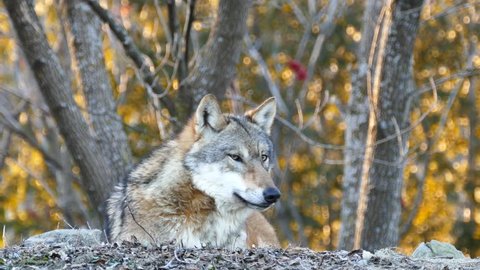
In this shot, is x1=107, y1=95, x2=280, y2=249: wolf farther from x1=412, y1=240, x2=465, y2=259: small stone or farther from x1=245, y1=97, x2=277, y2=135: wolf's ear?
x1=412, y1=240, x2=465, y2=259: small stone

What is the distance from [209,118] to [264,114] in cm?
92

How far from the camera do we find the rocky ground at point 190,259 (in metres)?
8.23

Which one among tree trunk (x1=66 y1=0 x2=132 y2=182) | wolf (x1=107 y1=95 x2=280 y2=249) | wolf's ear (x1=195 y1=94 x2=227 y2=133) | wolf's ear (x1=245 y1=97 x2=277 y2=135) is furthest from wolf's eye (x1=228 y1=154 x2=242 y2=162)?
tree trunk (x1=66 y1=0 x2=132 y2=182)

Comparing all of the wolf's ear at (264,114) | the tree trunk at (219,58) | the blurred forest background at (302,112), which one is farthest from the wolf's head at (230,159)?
the blurred forest background at (302,112)

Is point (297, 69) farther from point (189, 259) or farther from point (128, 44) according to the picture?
point (189, 259)

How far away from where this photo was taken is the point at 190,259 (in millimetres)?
8359

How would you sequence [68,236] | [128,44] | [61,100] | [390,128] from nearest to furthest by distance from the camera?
[68,236] → [390,128] → [128,44] → [61,100]

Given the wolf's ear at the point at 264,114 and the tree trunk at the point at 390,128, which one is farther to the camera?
the tree trunk at the point at 390,128

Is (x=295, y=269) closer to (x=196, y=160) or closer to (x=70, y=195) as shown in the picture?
(x=196, y=160)

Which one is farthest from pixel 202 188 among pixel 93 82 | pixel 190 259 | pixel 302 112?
pixel 302 112

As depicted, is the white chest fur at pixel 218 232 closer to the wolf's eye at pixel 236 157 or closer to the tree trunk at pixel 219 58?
the wolf's eye at pixel 236 157

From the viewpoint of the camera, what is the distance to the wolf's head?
1046cm

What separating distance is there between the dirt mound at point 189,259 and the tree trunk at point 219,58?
19.1 feet

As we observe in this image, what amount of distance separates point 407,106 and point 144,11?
1719 cm
